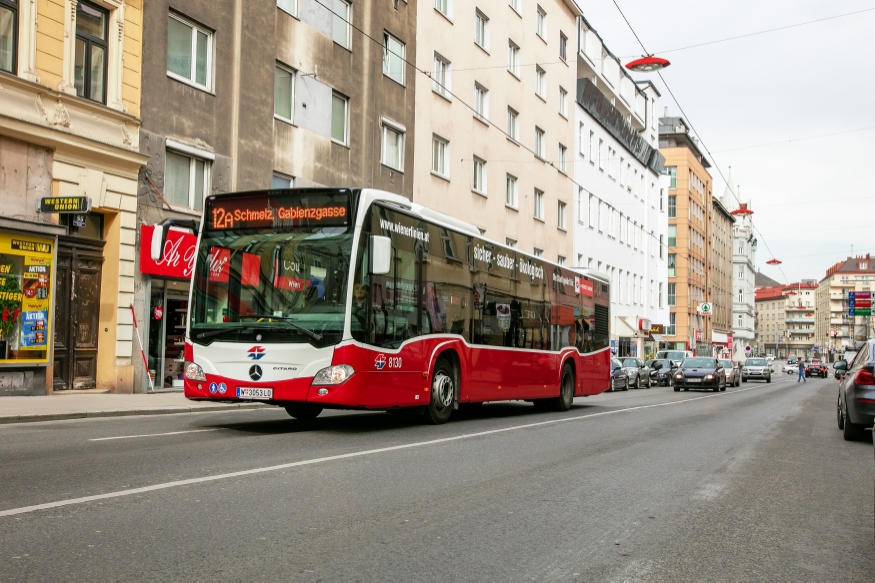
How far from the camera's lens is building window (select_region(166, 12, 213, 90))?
2112 cm

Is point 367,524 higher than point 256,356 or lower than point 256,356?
lower

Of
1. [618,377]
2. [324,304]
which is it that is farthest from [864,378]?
[618,377]

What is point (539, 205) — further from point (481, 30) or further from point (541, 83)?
point (481, 30)

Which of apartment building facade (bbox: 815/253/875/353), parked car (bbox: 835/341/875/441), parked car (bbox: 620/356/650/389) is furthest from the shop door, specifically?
apartment building facade (bbox: 815/253/875/353)

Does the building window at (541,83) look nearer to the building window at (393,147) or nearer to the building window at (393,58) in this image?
the building window at (393,58)

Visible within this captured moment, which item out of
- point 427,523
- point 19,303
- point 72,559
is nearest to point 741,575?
point 427,523

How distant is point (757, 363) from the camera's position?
6125 cm

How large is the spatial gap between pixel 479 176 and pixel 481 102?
308 centimetres

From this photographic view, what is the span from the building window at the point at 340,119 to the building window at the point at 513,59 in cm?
1437

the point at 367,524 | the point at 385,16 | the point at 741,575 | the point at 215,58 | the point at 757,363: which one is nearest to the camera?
the point at 741,575

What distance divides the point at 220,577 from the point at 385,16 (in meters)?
27.5

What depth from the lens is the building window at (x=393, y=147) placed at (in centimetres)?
2989

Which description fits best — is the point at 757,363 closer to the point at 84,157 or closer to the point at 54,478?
the point at 84,157

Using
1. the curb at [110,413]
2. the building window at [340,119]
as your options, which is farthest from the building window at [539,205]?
the curb at [110,413]
